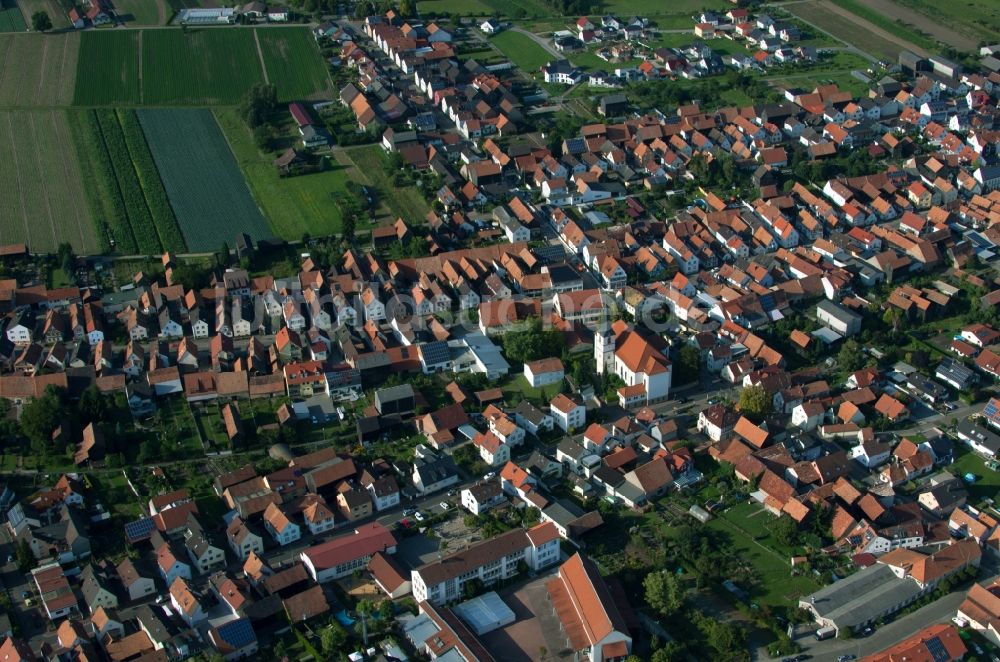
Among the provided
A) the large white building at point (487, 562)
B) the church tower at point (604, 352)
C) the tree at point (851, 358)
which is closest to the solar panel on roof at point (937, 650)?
the large white building at point (487, 562)

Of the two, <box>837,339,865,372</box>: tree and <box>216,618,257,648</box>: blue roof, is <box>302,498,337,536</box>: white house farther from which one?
<box>837,339,865,372</box>: tree

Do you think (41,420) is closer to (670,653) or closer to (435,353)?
(435,353)

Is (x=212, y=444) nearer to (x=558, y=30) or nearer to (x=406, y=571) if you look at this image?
(x=406, y=571)

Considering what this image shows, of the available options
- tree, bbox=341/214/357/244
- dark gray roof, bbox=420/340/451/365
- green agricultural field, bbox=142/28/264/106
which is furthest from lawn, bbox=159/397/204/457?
green agricultural field, bbox=142/28/264/106

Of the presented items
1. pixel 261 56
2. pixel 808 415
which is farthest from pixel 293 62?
pixel 808 415

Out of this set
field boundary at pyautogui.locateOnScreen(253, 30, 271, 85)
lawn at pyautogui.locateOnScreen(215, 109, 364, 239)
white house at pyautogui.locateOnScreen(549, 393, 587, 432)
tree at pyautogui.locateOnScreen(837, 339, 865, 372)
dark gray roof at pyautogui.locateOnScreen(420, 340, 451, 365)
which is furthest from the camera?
field boundary at pyautogui.locateOnScreen(253, 30, 271, 85)

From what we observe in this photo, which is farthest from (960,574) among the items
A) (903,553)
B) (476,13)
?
(476,13)

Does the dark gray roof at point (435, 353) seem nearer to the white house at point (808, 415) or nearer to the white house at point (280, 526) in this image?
the white house at point (280, 526)
